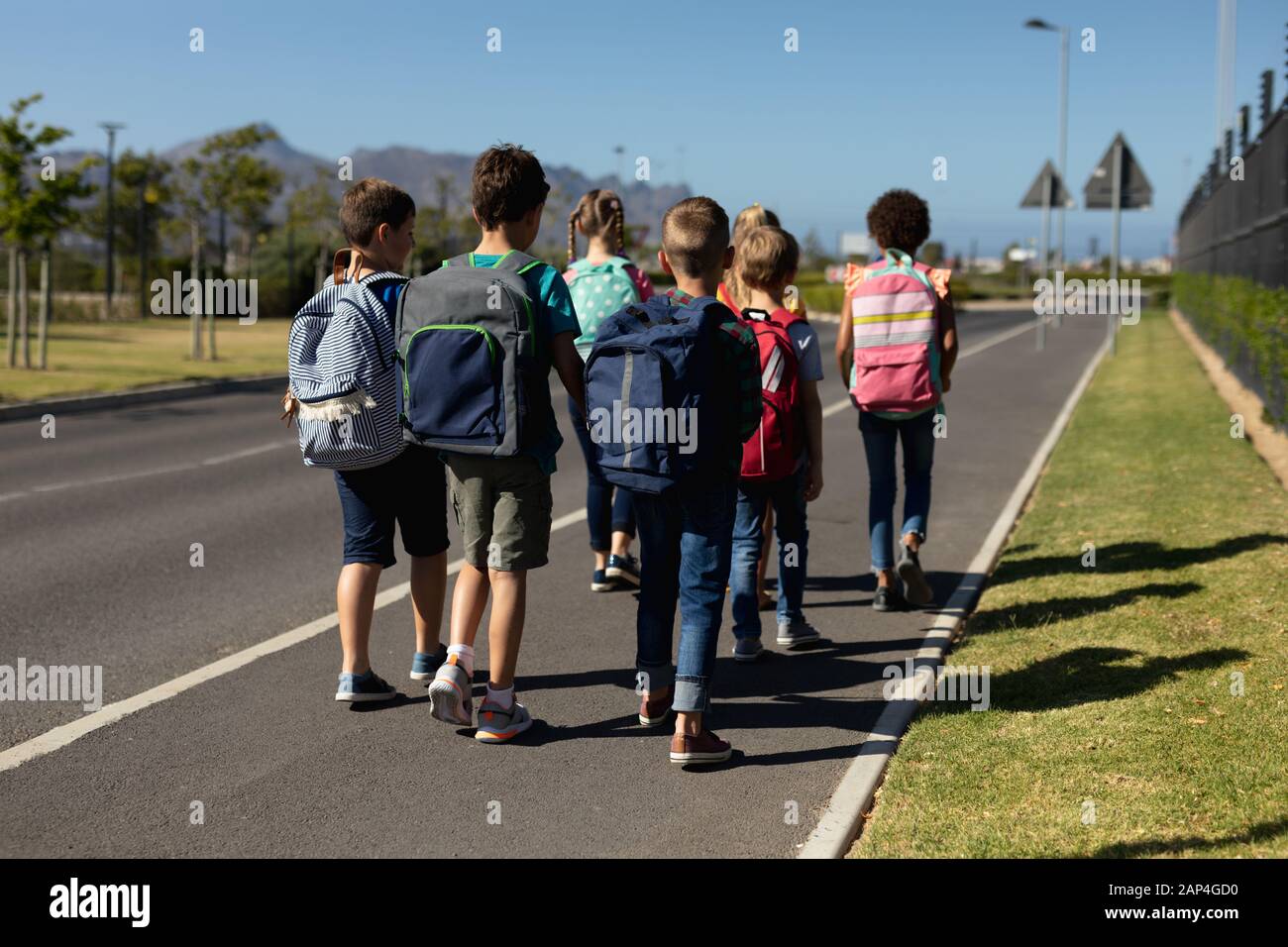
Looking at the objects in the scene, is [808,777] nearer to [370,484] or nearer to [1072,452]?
[370,484]

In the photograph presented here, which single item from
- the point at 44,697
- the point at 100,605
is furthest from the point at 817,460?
the point at 100,605

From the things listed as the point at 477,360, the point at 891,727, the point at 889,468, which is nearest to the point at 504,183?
the point at 477,360

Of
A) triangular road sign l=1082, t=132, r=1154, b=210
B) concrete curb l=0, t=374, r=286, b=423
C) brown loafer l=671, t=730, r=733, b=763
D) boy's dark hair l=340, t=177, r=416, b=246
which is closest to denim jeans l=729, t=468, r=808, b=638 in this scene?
brown loafer l=671, t=730, r=733, b=763

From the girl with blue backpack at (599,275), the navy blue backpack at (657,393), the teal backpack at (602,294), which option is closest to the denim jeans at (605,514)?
the girl with blue backpack at (599,275)

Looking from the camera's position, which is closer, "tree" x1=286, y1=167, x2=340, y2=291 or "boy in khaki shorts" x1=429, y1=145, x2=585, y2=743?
"boy in khaki shorts" x1=429, y1=145, x2=585, y2=743

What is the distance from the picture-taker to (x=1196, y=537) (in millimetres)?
7641

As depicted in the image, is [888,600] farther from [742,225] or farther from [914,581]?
[742,225]

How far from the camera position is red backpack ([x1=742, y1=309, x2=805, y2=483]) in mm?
5359

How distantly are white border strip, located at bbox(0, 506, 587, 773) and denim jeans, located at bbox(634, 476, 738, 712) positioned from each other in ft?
6.34

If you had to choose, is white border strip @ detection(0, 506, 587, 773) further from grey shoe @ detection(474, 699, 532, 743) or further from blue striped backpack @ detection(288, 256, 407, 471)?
grey shoe @ detection(474, 699, 532, 743)

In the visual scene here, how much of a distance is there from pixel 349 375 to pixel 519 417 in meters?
0.73

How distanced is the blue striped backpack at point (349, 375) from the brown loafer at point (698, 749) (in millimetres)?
1433

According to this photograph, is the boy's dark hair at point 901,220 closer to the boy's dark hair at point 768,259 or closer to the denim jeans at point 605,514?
the boy's dark hair at point 768,259

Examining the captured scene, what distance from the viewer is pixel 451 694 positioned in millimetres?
4480
